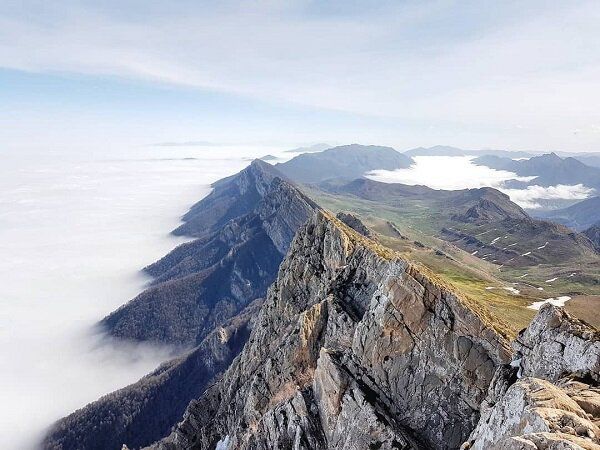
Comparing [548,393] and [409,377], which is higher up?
[548,393]

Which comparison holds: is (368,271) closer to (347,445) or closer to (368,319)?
(368,319)

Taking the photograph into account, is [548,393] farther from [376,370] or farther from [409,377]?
[376,370]

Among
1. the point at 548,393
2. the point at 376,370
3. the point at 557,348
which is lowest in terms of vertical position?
the point at 376,370

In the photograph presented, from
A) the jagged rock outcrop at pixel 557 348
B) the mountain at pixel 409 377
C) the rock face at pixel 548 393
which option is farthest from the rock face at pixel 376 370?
the rock face at pixel 548 393

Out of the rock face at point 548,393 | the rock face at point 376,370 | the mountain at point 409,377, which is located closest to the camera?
the rock face at point 548,393

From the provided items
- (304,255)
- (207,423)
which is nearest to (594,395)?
(304,255)

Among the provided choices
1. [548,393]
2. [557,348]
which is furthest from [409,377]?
[548,393]

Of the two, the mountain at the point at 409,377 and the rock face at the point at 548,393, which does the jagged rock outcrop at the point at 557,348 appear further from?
the mountain at the point at 409,377
